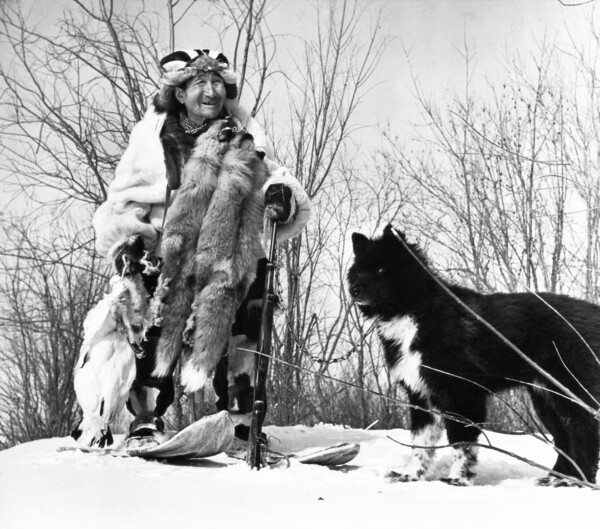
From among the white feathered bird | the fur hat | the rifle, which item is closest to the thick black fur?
the rifle

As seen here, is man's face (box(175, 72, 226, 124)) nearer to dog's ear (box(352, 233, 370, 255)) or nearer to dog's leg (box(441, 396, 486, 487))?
dog's ear (box(352, 233, 370, 255))

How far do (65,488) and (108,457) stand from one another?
659 millimetres

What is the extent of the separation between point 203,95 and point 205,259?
965mm

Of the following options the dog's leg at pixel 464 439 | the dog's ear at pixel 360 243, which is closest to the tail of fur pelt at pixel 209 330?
the dog's ear at pixel 360 243

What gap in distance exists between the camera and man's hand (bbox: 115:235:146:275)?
12.5ft

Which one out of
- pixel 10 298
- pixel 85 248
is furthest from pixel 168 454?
pixel 10 298

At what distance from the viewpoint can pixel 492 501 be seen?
242 cm

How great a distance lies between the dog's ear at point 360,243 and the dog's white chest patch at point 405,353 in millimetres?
361

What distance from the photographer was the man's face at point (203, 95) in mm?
4059

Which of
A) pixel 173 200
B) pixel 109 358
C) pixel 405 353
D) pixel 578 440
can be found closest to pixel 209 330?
pixel 109 358

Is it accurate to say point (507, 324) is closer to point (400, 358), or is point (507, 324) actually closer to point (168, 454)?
point (400, 358)

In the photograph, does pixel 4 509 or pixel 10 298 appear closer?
pixel 4 509

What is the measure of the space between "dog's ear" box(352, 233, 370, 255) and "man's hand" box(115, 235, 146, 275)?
46.1 inches

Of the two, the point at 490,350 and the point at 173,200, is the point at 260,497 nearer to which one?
the point at 490,350
